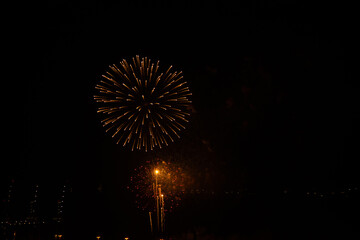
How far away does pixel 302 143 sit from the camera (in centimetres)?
1051

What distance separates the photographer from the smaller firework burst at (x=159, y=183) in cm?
1137

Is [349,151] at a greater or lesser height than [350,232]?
greater

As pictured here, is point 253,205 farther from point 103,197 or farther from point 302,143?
point 103,197

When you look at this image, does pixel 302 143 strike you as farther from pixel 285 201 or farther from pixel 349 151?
pixel 285 201

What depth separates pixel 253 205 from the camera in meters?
11.0

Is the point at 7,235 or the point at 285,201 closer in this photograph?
the point at 7,235

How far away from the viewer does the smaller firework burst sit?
1137 centimetres

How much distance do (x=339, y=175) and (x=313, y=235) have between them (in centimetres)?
235

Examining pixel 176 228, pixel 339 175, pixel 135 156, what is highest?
pixel 135 156

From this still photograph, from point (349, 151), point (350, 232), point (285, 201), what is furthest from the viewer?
point (285, 201)

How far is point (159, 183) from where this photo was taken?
38.0ft

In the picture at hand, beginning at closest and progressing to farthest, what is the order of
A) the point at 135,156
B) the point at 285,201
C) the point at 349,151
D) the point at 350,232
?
the point at 350,232 → the point at 349,151 → the point at 285,201 → the point at 135,156

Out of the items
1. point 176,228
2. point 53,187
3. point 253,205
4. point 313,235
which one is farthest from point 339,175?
point 53,187

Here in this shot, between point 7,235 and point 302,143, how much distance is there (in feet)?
32.1
